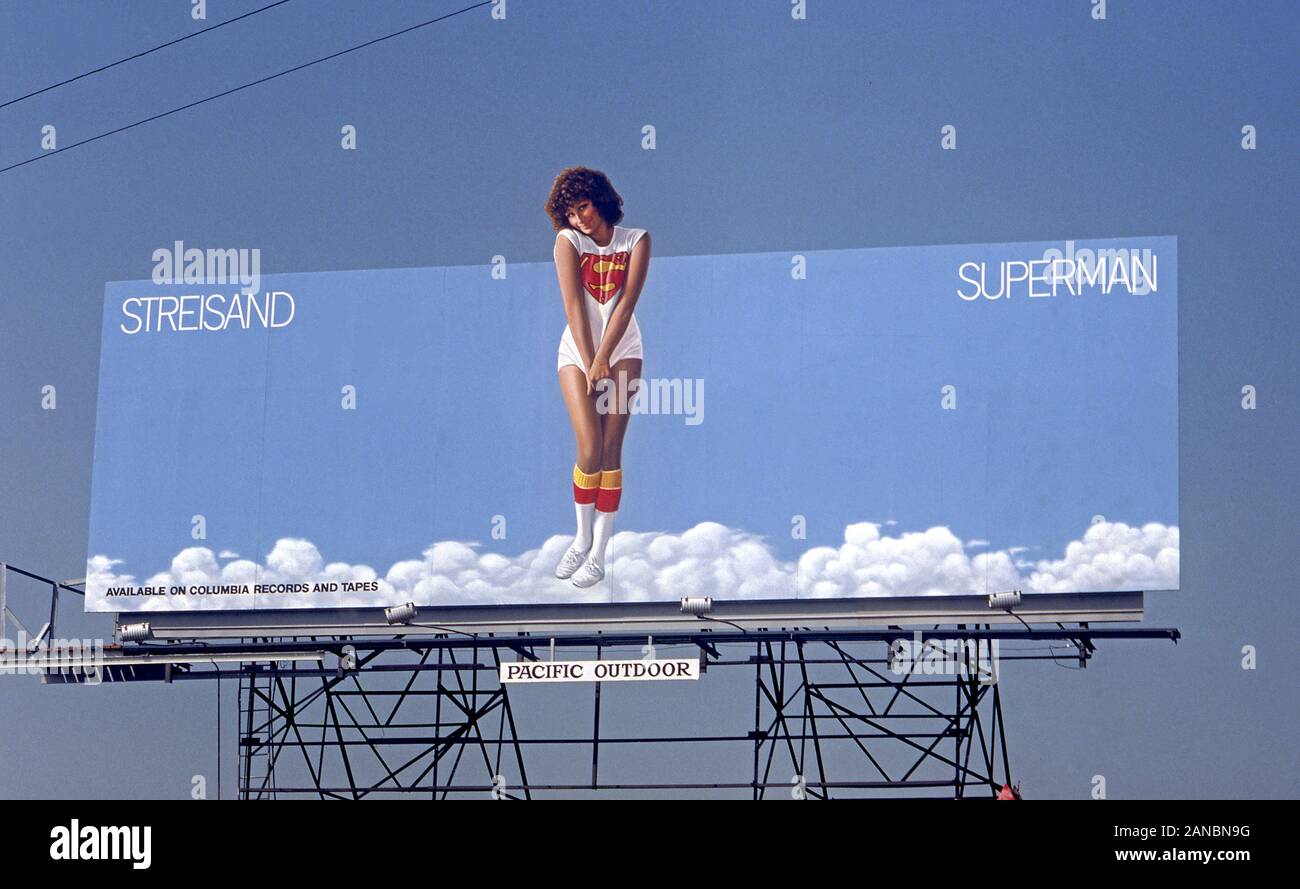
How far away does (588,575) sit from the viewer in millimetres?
27391

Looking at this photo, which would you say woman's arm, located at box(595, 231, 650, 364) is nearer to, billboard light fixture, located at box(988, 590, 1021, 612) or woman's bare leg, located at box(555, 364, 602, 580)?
woman's bare leg, located at box(555, 364, 602, 580)

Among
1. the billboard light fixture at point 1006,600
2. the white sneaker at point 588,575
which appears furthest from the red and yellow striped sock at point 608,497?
the billboard light fixture at point 1006,600

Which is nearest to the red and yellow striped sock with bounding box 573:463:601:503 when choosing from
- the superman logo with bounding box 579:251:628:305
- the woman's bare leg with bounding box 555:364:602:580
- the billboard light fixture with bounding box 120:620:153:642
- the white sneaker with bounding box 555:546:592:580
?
Result: the woman's bare leg with bounding box 555:364:602:580

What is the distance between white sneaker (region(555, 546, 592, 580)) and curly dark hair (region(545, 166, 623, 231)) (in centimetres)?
458

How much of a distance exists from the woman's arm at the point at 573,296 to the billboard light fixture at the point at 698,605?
368 cm

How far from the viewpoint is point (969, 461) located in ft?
87.9

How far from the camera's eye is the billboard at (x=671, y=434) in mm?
26641

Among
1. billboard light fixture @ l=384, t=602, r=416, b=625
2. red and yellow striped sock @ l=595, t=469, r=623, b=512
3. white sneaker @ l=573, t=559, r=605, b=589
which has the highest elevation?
red and yellow striped sock @ l=595, t=469, r=623, b=512

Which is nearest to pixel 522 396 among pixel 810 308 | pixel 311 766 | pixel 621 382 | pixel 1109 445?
pixel 621 382

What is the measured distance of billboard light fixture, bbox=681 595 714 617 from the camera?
26750 millimetres

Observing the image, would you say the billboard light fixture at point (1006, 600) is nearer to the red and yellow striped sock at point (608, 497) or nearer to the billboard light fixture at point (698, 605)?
the billboard light fixture at point (698, 605)
